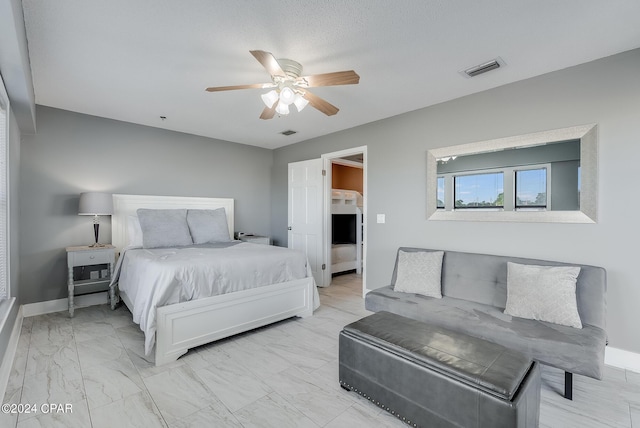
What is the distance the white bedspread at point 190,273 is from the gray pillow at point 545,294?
80.0 inches

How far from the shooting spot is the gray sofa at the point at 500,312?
1882 mm

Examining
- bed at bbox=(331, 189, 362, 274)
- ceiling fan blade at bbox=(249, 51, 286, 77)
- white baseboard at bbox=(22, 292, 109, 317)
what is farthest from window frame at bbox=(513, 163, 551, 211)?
white baseboard at bbox=(22, 292, 109, 317)

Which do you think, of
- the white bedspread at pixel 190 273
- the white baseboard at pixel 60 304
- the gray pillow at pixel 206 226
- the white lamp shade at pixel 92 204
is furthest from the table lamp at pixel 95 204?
the gray pillow at pixel 206 226

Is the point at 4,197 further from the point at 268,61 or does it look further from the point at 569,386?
the point at 569,386

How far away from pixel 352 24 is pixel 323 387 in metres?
2.49

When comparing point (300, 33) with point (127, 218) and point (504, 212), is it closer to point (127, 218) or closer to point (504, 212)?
point (504, 212)

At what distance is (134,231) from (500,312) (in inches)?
164

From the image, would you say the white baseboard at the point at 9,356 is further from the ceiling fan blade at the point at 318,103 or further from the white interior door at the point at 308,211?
the white interior door at the point at 308,211

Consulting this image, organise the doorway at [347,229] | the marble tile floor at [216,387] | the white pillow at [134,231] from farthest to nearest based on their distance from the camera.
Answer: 1. the doorway at [347,229]
2. the white pillow at [134,231]
3. the marble tile floor at [216,387]

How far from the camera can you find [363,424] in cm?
171

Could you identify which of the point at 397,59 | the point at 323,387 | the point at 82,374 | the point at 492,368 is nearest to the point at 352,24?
the point at 397,59

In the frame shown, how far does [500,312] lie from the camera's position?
2.43m

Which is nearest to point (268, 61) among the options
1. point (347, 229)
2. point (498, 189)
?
point (498, 189)

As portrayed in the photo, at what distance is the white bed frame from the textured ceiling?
173 centimetres
